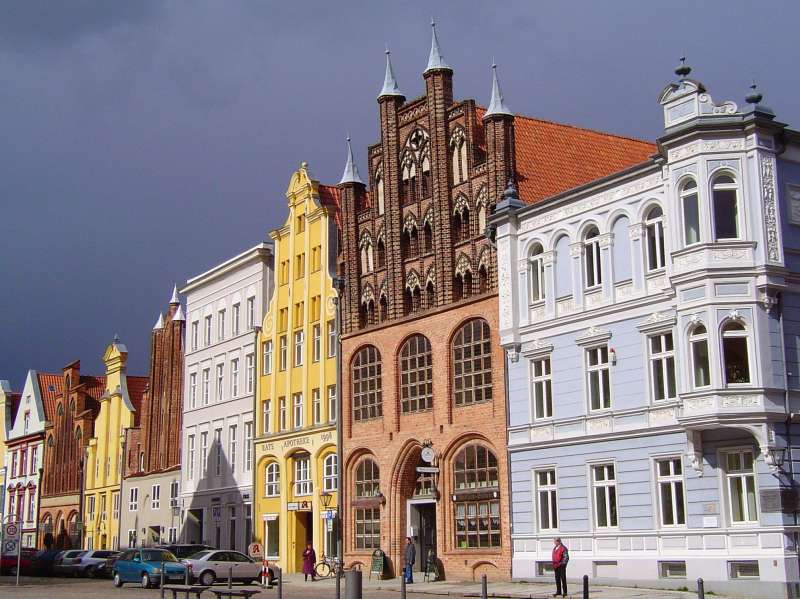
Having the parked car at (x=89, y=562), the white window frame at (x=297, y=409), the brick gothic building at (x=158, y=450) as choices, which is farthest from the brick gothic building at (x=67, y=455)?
the white window frame at (x=297, y=409)

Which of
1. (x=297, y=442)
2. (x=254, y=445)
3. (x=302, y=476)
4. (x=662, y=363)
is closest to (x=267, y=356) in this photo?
(x=254, y=445)

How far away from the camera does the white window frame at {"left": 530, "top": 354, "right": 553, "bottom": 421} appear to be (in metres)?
37.8

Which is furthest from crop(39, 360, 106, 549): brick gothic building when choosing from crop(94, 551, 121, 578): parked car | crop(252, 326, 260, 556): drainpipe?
crop(252, 326, 260, 556): drainpipe

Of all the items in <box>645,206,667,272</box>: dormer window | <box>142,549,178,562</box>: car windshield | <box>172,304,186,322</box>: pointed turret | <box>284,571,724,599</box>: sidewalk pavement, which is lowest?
<box>284,571,724,599</box>: sidewalk pavement

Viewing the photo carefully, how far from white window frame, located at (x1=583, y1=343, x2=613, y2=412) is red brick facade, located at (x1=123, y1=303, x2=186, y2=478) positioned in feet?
117

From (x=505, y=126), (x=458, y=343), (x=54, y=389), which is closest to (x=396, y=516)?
(x=458, y=343)

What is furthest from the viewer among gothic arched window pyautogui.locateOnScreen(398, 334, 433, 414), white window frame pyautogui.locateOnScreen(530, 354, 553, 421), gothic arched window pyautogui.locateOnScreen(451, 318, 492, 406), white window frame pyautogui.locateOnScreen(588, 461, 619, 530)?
gothic arched window pyautogui.locateOnScreen(398, 334, 433, 414)

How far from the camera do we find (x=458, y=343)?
42.9 m

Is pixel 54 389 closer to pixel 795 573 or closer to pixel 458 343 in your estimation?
pixel 458 343

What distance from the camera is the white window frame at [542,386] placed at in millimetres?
37844

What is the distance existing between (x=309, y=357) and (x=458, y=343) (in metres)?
11.9

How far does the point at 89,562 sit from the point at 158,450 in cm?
1417

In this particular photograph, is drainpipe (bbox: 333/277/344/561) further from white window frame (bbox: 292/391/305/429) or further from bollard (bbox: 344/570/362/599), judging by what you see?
bollard (bbox: 344/570/362/599)

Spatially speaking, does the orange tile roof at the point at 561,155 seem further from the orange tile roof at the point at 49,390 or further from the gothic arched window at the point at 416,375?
the orange tile roof at the point at 49,390
